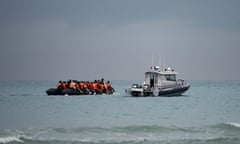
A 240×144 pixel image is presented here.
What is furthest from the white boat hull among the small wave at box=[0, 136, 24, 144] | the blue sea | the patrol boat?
the small wave at box=[0, 136, 24, 144]

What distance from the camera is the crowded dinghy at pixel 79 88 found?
2502 inches

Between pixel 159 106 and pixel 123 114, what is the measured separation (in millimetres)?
8169

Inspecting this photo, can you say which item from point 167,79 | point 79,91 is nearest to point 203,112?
point 167,79

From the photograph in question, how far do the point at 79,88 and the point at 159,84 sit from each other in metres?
11.4

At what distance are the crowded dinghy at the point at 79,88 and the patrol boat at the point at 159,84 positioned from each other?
8.29 meters

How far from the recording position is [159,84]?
56031mm

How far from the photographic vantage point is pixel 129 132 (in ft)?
96.5

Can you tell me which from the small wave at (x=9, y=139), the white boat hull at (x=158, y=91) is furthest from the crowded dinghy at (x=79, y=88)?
the small wave at (x=9, y=139)

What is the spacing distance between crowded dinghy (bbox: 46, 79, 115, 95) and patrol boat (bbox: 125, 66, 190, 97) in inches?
326

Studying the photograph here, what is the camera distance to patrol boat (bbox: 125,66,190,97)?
5562 cm

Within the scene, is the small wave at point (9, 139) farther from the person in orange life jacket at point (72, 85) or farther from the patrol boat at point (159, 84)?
the person in orange life jacket at point (72, 85)

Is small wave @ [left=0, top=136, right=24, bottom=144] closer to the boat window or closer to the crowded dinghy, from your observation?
the boat window

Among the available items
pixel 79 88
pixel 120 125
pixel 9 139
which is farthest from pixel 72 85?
pixel 9 139

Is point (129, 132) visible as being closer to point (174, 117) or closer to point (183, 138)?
point (183, 138)
